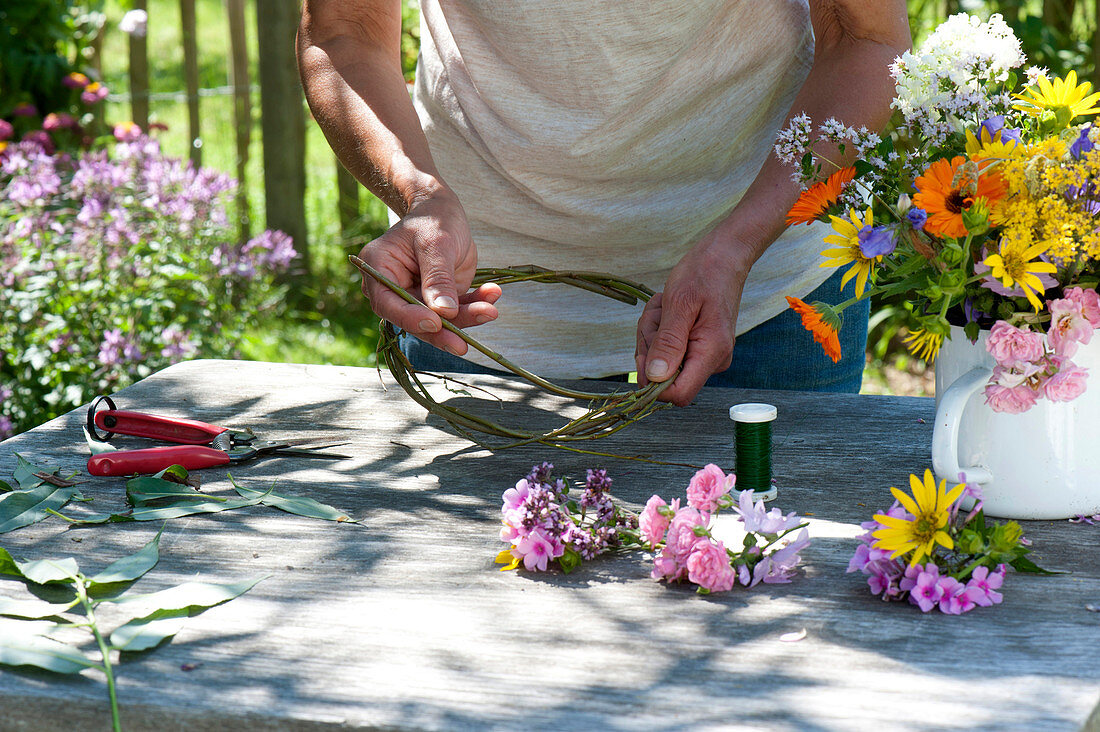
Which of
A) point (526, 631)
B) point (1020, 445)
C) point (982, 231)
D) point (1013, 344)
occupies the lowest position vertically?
point (526, 631)

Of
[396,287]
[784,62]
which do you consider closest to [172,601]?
[396,287]

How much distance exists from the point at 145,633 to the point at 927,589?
2.16 feet

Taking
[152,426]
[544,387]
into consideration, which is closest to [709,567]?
[544,387]

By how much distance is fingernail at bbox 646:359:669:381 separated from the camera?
133 centimetres

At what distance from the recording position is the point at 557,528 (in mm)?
1048

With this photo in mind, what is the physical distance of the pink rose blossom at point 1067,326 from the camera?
3.29 feet

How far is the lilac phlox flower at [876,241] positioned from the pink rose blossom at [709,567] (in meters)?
0.31

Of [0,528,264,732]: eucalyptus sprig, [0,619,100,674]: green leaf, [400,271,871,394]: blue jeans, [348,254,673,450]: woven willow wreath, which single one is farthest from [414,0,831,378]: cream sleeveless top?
[0,619,100,674]: green leaf

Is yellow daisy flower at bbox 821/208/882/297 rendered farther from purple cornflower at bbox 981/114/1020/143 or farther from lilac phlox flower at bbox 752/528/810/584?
lilac phlox flower at bbox 752/528/810/584

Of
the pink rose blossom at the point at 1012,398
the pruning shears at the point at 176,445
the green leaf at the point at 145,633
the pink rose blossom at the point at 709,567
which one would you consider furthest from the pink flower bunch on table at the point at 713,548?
the pruning shears at the point at 176,445

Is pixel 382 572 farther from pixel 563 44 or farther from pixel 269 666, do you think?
pixel 563 44

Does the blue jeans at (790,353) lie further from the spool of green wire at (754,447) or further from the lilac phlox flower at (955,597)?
the lilac phlox flower at (955,597)

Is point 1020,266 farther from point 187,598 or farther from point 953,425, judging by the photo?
point 187,598

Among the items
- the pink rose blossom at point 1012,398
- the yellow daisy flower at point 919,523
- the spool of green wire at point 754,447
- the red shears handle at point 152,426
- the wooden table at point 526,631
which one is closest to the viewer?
the wooden table at point 526,631
